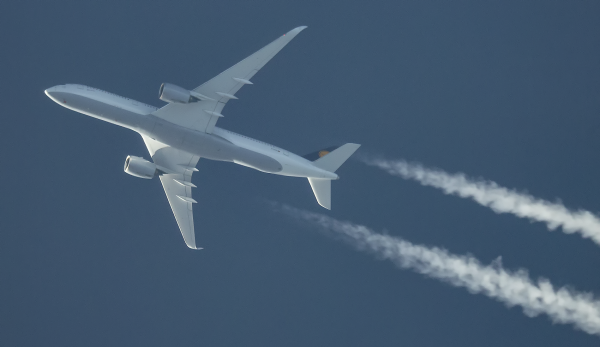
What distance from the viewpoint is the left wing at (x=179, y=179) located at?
45.4 metres

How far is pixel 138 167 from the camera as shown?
43.5m

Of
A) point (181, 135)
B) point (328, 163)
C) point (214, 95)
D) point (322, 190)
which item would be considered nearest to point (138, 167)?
point (181, 135)

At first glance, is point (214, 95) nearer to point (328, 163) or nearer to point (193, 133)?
point (193, 133)

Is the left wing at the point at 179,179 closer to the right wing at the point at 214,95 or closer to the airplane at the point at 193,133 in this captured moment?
the airplane at the point at 193,133

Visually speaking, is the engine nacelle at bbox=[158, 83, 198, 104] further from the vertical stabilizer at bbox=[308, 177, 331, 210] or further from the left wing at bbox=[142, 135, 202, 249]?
the vertical stabilizer at bbox=[308, 177, 331, 210]

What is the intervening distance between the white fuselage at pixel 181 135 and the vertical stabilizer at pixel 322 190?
0.69 m

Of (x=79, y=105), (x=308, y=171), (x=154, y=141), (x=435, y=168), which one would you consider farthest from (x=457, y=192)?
(x=79, y=105)

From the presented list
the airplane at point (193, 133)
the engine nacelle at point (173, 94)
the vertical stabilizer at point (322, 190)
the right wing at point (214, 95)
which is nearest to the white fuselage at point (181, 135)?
the airplane at point (193, 133)

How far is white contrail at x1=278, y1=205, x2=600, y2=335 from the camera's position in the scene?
45.7 metres

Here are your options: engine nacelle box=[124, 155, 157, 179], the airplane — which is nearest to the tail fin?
the airplane

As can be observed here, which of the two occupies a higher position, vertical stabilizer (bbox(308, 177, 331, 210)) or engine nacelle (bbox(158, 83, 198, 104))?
engine nacelle (bbox(158, 83, 198, 104))

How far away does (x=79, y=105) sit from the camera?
40.9 meters

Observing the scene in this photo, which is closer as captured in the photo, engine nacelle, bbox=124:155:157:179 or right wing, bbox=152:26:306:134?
right wing, bbox=152:26:306:134

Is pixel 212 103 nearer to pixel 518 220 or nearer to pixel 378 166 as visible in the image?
pixel 378 166
